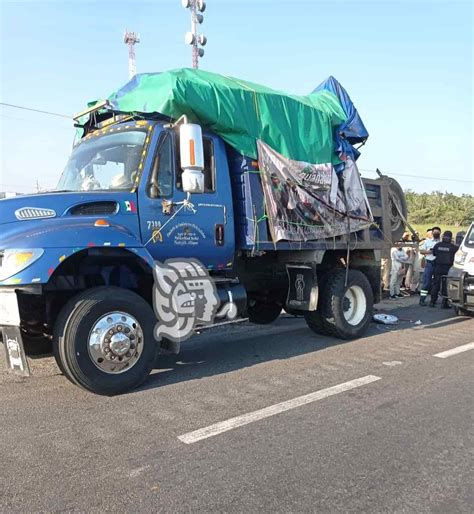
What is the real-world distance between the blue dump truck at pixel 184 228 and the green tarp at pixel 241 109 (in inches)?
0.8

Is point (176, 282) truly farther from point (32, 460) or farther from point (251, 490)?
point (251, 490)

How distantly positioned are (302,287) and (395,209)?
258 centimetres

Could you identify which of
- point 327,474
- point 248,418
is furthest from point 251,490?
point 248,418

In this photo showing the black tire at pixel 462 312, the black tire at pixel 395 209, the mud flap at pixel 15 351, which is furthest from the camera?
the black tire at pixel 462 312

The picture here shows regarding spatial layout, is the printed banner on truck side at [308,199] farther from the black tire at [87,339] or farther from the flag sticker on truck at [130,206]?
the black tire at [87,339]

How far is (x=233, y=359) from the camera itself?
6.20 m

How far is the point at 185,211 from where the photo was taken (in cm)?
562

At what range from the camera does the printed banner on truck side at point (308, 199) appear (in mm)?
6398

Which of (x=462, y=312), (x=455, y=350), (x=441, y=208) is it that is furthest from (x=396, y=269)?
(x=441, y=208)

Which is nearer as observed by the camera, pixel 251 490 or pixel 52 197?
pixel 251 490

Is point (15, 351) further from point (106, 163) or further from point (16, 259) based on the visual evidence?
point (106, 163)

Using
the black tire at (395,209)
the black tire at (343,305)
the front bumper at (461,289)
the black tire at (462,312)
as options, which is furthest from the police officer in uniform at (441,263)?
the black tire at (343,305)

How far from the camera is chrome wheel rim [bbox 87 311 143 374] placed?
15.2 ft

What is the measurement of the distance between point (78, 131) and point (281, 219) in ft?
9.32
